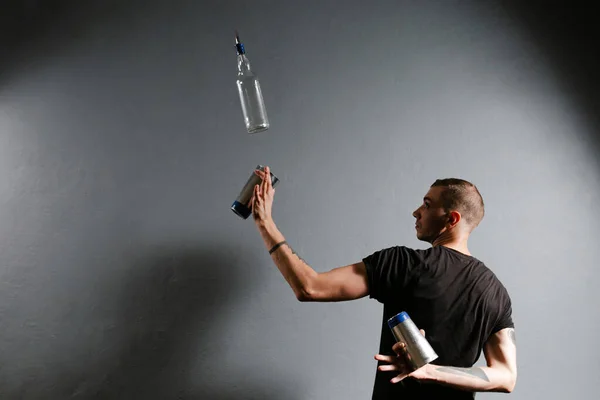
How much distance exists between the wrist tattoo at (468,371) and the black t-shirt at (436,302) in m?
0.05

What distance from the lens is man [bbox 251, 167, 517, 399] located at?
5.12 feet

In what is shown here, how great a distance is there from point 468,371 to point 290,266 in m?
0.54

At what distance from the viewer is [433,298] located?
1567 mm

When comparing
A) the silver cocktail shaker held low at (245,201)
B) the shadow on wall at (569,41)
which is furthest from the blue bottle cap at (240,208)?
the shadow on wall at (569,41)

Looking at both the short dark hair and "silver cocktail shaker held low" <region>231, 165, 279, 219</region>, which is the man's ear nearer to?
the short dark hair

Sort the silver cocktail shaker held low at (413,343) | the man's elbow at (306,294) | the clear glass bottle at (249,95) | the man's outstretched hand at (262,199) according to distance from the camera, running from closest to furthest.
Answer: the silver cocktail shaker held low at (413,343) → the man's elbow at (306,294) → the man's outstretched hand at (262,199) → the clear glass bottle at (249,95)

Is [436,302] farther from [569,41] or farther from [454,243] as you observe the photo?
[569,41]

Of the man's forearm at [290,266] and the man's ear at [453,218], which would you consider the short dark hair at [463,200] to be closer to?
the man's ear at [453,218]

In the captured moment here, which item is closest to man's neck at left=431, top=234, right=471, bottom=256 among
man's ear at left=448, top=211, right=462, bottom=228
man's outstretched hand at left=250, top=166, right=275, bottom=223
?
man's ear at left=448, top=211, right=462, bottom=228

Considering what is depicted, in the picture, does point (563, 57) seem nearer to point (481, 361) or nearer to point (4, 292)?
point (481, 361)

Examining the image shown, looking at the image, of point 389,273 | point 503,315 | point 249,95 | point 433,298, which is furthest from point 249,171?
point 503,315

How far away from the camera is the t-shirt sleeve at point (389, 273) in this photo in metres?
1.58

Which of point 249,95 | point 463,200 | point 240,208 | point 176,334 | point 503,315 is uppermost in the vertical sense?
point 249,95

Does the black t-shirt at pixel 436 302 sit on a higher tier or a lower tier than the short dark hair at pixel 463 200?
lower
